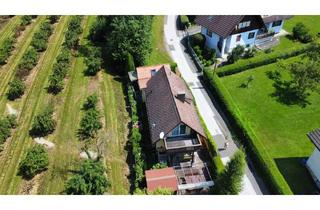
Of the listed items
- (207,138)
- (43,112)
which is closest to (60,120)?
(43,112)

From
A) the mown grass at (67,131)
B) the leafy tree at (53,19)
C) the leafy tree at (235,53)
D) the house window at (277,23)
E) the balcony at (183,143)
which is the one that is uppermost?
the house window at (277,23)

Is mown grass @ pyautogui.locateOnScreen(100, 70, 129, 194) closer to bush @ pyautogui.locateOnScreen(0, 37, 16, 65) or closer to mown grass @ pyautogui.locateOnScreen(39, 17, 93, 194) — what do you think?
mown grass @ pyautogui.locateOnScreen(39, 17, 93, 194)

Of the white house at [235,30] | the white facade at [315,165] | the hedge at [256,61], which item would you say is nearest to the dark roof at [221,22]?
the white house at [235,30]

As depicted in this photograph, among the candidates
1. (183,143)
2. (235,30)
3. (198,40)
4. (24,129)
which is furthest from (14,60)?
(235,30)

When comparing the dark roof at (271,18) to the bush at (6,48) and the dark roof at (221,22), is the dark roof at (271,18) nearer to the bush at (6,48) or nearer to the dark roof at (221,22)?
the dark roof at (221,22)

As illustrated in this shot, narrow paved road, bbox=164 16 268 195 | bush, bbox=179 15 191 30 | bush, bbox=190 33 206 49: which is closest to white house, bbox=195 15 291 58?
bush, bbox=190 33 206 49

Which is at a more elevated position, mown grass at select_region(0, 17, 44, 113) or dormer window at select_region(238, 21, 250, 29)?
dormer window at select_region(238, 21, 250, 29)
